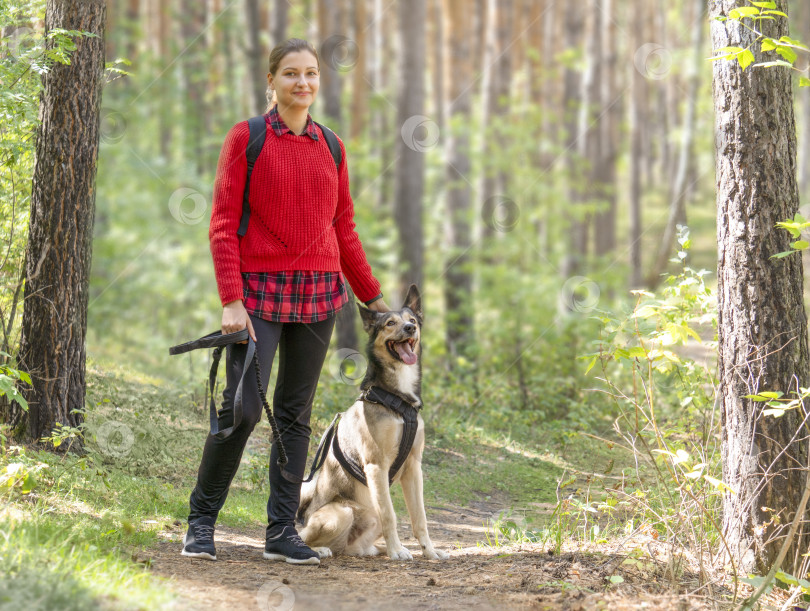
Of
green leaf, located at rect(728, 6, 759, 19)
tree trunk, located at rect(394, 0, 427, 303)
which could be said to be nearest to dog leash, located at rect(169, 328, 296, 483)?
green leaf, located at rect(728, 6, 759, 19)

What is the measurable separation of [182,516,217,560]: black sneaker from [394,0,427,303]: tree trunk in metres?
9.35

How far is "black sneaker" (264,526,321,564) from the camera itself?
430 centimetres

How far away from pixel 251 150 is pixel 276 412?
143cm

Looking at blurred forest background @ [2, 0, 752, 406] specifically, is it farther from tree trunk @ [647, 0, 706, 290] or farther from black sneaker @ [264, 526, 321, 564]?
black sneaker @ [264, 526, 321, 564]

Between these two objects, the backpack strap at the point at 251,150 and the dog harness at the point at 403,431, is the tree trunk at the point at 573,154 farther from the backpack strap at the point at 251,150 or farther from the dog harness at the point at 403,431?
the backpack strap at the point at 251,150

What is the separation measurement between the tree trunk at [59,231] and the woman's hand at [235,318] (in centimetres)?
202

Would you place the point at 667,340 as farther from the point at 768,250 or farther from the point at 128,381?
the point at 128,381

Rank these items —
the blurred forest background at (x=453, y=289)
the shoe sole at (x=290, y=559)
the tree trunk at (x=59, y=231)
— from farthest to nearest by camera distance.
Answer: the tree trunk at (x=59, y=231) < the blurred forest background at (x=453, y=289) < the shoe sole at (x=290, y=559)

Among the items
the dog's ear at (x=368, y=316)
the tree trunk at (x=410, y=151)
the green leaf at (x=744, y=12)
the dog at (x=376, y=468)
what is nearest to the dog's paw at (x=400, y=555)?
the dog at (x=376, y=468)

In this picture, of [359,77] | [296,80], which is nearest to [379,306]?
[296,80]

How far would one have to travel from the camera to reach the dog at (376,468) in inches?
182

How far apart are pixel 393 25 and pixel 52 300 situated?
99.4 feet

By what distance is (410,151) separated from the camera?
13.7 meters

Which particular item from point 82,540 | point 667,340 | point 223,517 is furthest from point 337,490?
point 667,340
